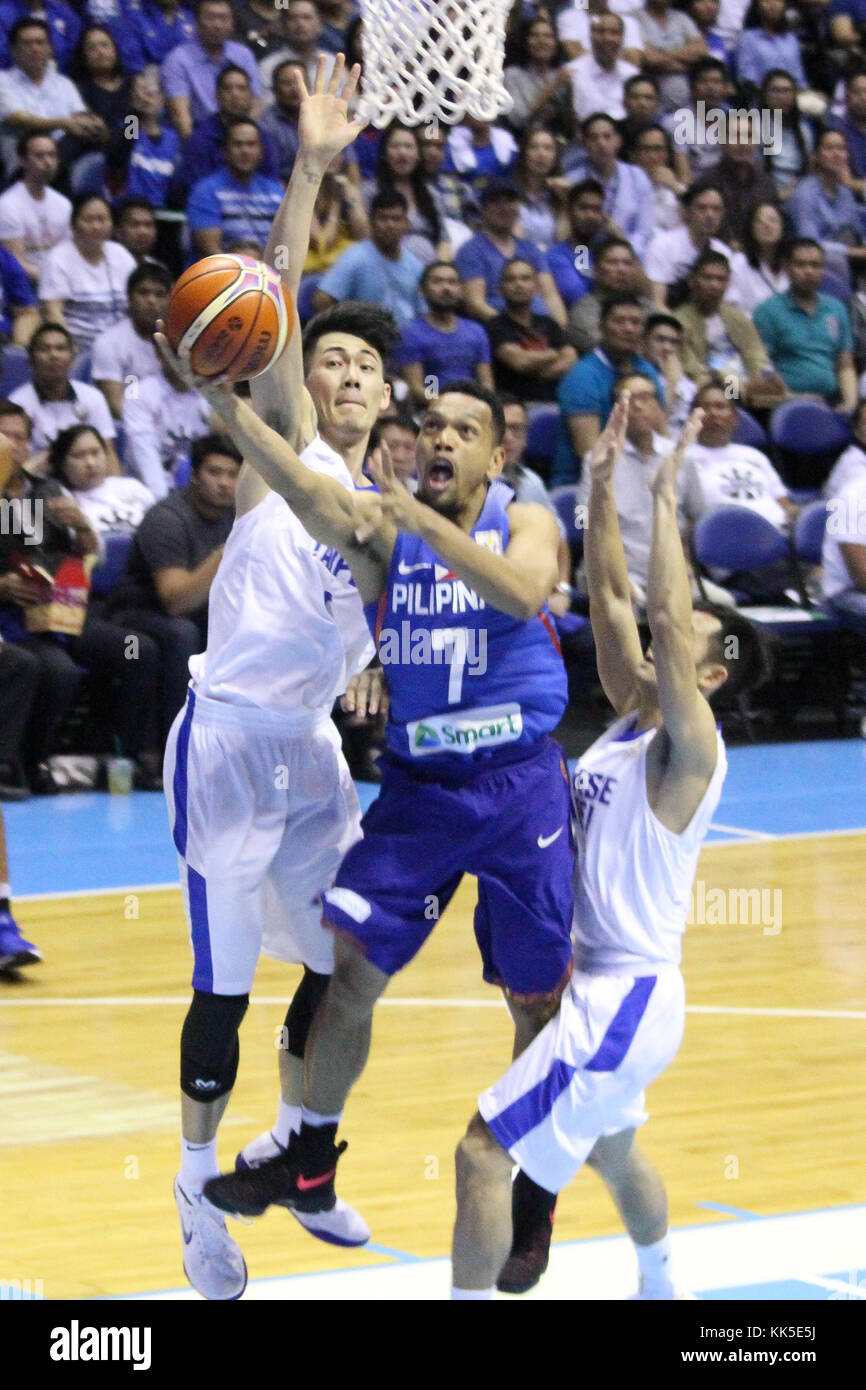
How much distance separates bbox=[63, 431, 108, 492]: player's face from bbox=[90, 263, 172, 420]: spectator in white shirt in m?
0.65

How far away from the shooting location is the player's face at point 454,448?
179 inches

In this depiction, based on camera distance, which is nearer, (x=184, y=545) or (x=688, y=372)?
(x=184, y=545)

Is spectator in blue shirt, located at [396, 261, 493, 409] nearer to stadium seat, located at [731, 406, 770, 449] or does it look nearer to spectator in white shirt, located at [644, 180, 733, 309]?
stadium seat, located at [731, 406, 770, 449]

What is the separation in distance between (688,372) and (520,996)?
824 centimetres

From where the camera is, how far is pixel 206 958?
4977 millimetres

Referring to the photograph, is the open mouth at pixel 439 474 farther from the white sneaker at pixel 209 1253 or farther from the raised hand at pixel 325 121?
the white sneaker at pixel 209 1253

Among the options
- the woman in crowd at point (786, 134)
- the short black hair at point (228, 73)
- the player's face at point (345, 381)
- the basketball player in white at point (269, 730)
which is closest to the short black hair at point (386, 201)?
the short black hair at point (228, 73)

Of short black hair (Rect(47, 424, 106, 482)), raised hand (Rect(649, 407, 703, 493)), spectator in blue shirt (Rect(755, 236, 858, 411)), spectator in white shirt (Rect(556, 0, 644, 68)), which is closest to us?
raised hand (Rect(649, 407, 703, 493))

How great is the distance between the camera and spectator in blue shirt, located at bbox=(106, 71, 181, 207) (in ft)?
38.4

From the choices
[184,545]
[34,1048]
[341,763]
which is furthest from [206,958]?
[184,545]

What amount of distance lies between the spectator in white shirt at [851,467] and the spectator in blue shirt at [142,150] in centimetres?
396

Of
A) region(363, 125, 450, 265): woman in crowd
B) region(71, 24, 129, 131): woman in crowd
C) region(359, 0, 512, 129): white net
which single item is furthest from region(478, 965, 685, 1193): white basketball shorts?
region(71, 24, 129, 131): woman in crowd

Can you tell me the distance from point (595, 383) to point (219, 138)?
8.18 ft

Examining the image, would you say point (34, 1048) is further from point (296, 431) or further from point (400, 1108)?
point (296, 431)
